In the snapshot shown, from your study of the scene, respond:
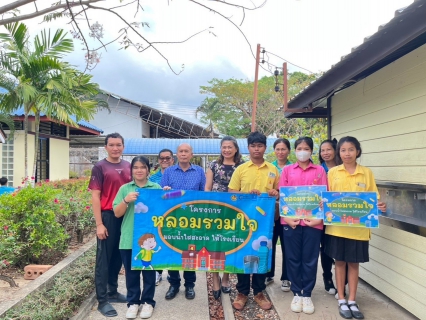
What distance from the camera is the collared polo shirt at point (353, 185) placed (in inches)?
136

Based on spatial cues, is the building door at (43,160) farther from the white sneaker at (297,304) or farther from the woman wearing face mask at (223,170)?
the white sneaker at (297,304)

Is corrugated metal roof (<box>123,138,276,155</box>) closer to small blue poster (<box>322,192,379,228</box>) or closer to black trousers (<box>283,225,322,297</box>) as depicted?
black trousers (<box>283,225,322,297</box>)

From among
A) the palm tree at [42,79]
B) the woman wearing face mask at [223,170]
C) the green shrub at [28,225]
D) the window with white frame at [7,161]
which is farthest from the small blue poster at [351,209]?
the window with white frame at [7,161]

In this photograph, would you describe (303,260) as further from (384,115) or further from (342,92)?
(342,92)

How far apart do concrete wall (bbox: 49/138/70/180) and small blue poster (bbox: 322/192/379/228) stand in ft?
41.2

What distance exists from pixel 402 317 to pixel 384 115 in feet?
7.17

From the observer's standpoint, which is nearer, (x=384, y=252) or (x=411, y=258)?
(x=411, y=258)

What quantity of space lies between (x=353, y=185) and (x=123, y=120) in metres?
24.9

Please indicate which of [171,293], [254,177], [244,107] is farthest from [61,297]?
[244,107]

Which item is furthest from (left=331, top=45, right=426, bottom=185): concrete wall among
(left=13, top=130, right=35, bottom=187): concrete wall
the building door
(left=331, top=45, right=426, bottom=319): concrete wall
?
the building door

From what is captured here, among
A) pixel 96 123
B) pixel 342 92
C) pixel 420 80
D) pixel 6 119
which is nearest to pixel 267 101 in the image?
pixel 96 123

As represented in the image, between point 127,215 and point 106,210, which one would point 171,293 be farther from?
point 106,210

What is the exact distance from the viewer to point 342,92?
5562 millimetres

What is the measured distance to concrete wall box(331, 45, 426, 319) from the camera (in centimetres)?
345
